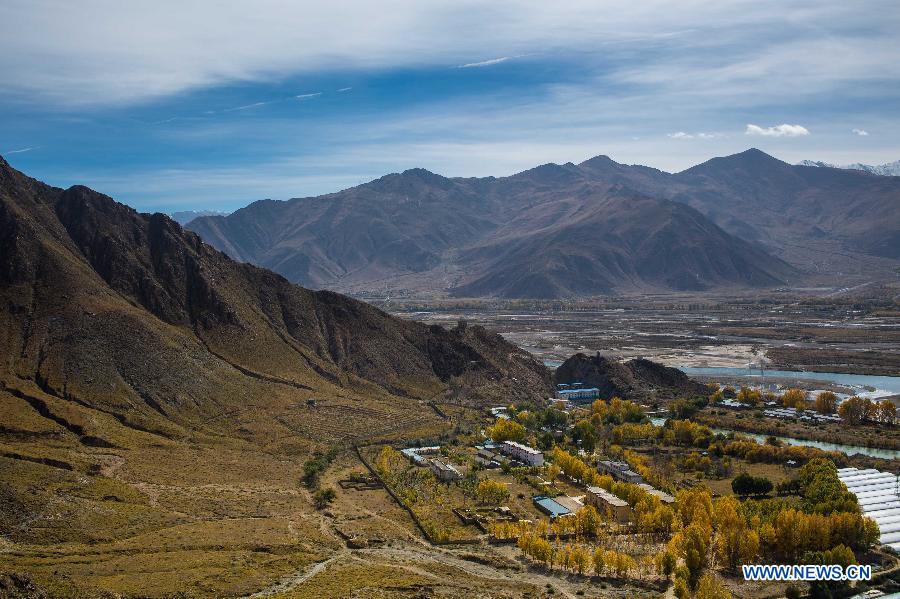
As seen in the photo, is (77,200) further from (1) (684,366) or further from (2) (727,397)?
(1) (684,366)

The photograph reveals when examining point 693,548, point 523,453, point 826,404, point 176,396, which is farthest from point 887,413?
point 176,396

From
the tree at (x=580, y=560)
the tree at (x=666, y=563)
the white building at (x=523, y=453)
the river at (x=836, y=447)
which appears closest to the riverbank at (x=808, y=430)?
A: the river at (x=836, y=447)

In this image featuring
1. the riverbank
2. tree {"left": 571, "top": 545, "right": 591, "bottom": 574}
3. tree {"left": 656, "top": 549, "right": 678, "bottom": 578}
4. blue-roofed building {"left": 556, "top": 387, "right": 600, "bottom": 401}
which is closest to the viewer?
tree {"left": 656, "top": 549, "right": 678, "bottom": 578}

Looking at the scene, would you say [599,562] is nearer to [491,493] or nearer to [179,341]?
[491,493]

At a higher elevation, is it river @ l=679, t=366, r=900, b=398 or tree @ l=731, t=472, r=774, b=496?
tree @ l=731, t=472, r=774, b=496

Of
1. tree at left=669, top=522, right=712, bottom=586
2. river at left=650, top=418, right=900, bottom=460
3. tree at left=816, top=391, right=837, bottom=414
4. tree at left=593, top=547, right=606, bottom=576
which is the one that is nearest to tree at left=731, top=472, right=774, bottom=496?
tree at left=669, top=522, right=712, bottom=586

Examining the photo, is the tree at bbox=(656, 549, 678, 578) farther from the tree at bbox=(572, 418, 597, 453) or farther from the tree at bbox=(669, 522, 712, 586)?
the tree at bbox=(572, 418, 597, 453)

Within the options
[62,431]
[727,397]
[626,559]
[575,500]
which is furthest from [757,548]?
[727,397]
